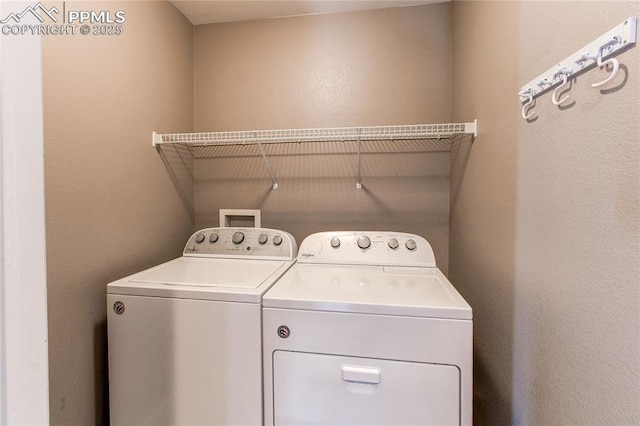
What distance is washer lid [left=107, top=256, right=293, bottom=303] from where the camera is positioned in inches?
39.3

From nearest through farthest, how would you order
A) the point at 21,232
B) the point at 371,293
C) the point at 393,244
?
1. the point at 21,232
2. the point at 371,293
3. the point at 393,244

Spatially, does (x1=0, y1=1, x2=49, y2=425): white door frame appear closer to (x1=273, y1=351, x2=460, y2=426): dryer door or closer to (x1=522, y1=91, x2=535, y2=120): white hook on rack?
(x1=273, y1=351, x2=460, y2=426): dryer door

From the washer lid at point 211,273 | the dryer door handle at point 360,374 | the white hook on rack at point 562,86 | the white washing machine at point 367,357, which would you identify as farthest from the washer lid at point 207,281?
the white hook on rack at point 562,86

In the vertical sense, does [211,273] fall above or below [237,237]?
below

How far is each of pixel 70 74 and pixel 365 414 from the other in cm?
161

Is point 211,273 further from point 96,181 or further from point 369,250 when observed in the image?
point 369,250

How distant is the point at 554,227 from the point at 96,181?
1606 mm

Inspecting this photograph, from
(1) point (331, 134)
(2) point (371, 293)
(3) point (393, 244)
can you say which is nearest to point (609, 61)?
(2) point (371, 293)

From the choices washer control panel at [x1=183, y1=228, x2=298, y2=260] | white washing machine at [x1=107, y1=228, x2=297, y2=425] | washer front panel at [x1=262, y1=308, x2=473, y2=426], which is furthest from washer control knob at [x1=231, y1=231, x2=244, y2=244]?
washer front panel at [x1=262, y1=308, x2=473, y2=426]

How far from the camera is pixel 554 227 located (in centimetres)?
71

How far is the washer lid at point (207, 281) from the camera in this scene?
100 cm

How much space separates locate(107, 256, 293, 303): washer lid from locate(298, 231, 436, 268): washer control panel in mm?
172

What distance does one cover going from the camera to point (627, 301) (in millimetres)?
507

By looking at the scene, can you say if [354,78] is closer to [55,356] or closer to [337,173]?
[337,173]
